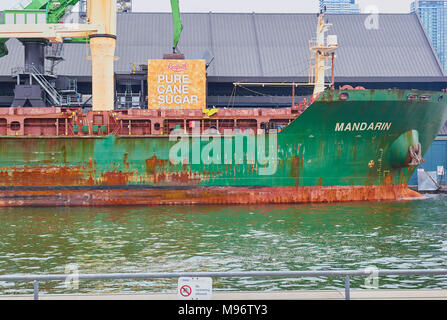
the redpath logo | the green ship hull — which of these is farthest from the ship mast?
the redpath logo

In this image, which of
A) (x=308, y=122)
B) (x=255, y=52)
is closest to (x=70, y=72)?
(x=255, y=52)

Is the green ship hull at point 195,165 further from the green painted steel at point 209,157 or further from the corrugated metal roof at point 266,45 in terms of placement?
the corrugated metal roof at point 266,45

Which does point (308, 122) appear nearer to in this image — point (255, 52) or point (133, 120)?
point (133, 120)

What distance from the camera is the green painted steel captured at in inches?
1297

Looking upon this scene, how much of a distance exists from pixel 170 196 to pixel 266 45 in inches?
1321

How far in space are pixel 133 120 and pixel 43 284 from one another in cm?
2293

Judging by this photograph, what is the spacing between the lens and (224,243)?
2023cm

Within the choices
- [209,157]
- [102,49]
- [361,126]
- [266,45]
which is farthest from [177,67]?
[361,126]

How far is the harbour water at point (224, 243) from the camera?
576 inches

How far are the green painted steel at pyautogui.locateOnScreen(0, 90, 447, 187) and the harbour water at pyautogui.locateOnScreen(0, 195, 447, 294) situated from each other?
2.92 m

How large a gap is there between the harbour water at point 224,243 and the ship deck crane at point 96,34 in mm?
10884

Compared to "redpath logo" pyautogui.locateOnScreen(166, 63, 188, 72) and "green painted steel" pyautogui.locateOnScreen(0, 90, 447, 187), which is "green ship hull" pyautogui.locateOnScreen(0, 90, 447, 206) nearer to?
"green painted steel" pyautogui.locateOnScreen(0, 90, 447, 187)

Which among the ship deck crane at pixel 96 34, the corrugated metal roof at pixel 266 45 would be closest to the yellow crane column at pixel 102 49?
the ship deck crane at pixel 96 34

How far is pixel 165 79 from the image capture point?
159ft
